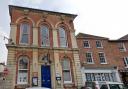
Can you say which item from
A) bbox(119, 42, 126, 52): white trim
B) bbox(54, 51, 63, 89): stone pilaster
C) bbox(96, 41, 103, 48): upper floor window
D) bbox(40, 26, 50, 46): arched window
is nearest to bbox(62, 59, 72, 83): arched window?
bbox(54, 51, 63, 89): stone pilaster

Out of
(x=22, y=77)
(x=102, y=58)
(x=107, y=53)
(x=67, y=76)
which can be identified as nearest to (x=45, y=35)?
(x=67, y=76)

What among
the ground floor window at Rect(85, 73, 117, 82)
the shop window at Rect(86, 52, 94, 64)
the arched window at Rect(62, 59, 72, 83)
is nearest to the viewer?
the arched window at Rect(62, 59, 72, 83)

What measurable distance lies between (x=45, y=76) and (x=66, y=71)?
259 cm

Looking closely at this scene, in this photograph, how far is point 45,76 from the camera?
56.6ft

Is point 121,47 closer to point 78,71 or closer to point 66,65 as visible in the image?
point 78,71

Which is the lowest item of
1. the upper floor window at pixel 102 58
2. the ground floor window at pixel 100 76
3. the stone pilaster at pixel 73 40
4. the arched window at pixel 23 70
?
the ground floor window at pixel 100 76

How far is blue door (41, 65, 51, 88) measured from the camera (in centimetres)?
1694

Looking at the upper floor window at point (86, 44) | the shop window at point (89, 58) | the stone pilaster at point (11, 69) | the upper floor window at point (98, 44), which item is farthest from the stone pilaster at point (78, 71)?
the upper floor window at point (98, 44)

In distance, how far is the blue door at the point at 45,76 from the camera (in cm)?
1694

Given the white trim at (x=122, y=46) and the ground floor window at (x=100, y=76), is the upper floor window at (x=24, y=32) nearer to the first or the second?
the ground floor window at (x=100, y=76)

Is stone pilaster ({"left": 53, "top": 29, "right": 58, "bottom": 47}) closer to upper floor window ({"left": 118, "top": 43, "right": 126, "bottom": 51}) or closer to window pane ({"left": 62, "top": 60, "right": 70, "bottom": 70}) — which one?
window pane ({"left": 62, "top": 60, "right": 70, "bottom": 70})

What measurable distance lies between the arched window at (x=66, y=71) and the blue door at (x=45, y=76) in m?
1.78

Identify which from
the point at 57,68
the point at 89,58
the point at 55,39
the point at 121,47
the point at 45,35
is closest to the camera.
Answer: the point at 57,68

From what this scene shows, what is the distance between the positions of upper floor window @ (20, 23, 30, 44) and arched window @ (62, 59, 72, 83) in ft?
16.7
